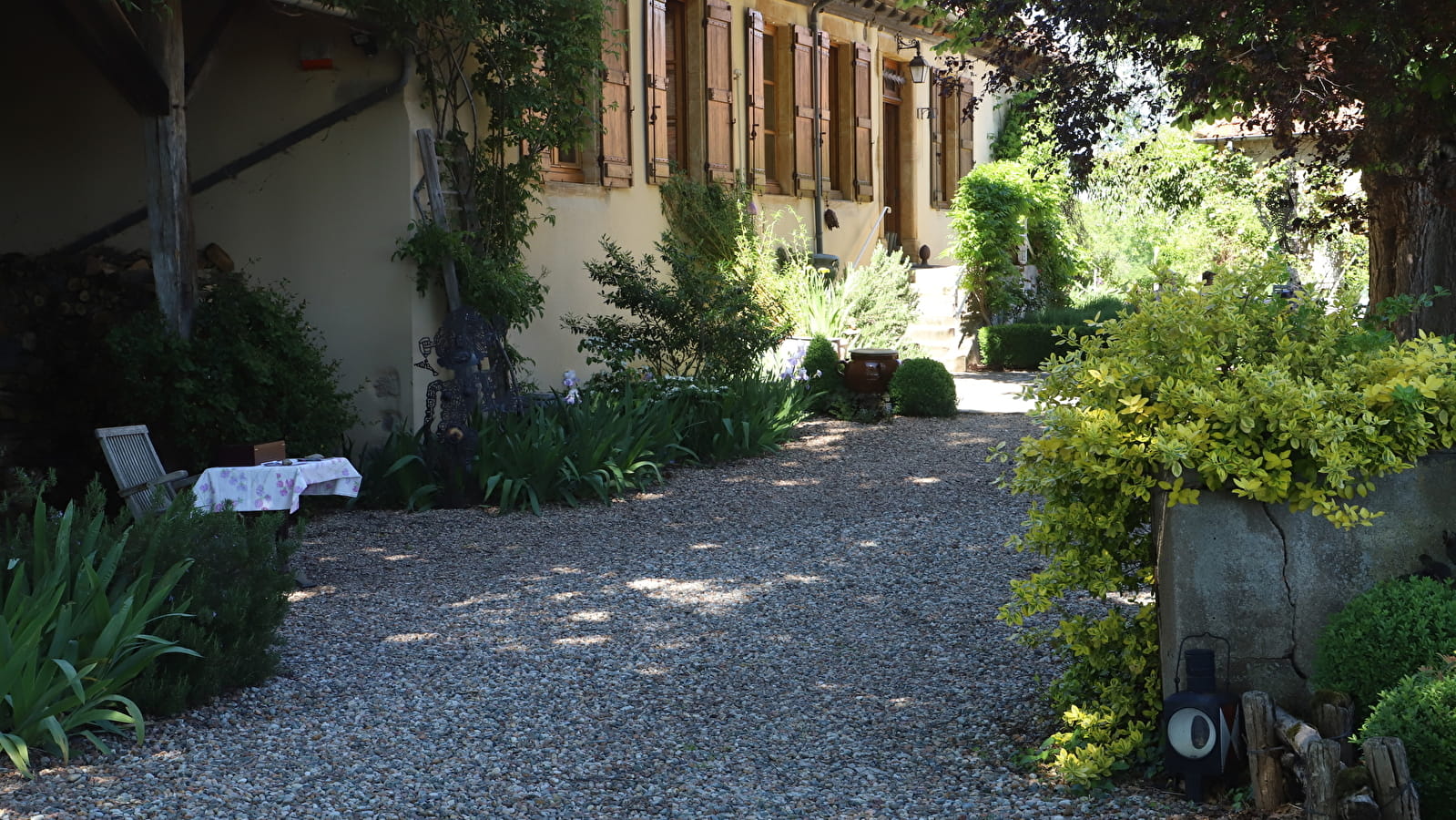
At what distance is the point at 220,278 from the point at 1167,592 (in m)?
6.68

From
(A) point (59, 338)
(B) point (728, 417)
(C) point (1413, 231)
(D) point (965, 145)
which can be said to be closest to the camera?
(C) point (1413, 231)

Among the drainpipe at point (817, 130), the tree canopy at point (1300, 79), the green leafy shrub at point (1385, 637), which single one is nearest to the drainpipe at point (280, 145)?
A: the tree canopy at point (1300, 79)

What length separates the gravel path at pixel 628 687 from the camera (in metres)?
3.26

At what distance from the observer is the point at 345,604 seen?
533 cm

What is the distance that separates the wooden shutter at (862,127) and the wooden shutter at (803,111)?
3.29 ft

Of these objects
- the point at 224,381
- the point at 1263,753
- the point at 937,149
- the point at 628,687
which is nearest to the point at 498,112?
the point at 224,381

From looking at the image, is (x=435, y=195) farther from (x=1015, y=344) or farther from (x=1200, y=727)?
(x=1015, y=344)

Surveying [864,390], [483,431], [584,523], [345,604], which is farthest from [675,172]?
[345,604]

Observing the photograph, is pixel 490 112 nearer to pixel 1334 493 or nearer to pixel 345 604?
pixel 345 604

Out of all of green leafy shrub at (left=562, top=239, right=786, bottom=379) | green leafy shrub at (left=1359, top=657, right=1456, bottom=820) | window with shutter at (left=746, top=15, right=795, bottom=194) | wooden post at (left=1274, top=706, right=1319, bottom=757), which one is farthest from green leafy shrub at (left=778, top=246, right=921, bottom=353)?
green leafy shrub at (left=1359, top=657, right=1456, bottom=820)

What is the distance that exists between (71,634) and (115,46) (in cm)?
401

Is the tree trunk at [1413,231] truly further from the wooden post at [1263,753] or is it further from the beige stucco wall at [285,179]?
the beige stucco wall at [285,179]

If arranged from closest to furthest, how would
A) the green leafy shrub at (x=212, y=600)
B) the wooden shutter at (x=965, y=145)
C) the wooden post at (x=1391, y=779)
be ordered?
the wooden post at (x=1391, y=779), the green leafy shrub at (x=212, y=600), the wooden shutter at (x=965, y=145)

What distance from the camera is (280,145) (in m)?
8.33
